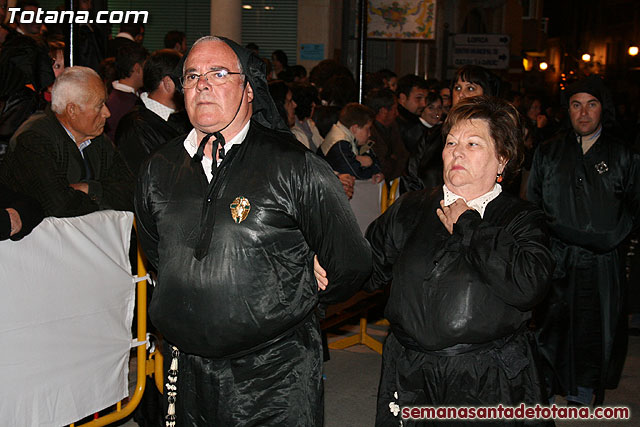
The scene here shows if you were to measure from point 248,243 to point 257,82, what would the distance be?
2.46 ft

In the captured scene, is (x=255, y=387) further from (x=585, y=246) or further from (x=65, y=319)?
(x=585, y=246)

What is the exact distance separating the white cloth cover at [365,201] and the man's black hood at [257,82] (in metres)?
3.51

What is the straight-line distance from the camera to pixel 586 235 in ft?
20.2

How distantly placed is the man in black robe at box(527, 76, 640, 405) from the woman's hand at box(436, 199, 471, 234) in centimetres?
284

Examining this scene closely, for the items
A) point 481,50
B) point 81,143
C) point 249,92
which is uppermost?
point 481,50

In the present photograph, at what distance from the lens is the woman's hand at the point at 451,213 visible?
142 inches

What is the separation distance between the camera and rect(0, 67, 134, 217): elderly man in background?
16.3 feet

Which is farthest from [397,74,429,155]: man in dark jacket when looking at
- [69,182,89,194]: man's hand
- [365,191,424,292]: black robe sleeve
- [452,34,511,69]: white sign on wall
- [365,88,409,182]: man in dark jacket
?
[452,34,511,69]: white sign on wall

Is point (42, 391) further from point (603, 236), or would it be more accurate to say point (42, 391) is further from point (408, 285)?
point (603, 236)

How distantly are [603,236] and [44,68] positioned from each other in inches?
177

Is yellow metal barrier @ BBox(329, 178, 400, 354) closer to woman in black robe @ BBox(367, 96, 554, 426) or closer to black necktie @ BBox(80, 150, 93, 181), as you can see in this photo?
black necktie @ BBox(80, 150, 93, 181)

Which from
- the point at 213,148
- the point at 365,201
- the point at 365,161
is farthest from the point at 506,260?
the point at 365,161

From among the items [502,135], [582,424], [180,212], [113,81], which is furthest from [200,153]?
[113,81]

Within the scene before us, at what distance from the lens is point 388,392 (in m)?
3.84
